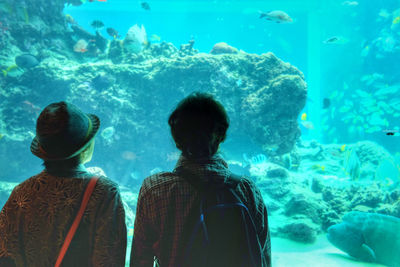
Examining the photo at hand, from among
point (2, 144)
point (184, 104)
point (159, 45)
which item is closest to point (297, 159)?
point (159, 45)

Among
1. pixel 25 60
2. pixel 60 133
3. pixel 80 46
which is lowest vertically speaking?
pixel 60 133

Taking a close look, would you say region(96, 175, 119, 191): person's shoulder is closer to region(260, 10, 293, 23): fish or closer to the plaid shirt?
the plaid shirt

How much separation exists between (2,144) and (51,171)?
9.87m

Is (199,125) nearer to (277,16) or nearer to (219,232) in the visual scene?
(219,232)

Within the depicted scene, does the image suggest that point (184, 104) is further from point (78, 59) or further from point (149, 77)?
point (78, 59)

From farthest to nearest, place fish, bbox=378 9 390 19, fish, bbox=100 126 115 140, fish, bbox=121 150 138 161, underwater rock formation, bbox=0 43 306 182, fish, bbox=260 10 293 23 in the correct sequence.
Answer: fish, bbox=378 9 390 19 < fish, bbox=121 150 138 161 < underwater rock formation, bbox=0 43 306 182 < fish, bbox=100 126 115 140 < fish, bbox=260 10 293 23

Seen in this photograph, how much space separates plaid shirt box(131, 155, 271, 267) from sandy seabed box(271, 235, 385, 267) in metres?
3.45

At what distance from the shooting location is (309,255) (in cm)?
421

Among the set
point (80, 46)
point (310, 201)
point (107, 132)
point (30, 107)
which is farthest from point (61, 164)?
point (80, 46)

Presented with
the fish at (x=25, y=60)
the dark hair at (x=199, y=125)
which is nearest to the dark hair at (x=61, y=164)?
the dark hair at (x=199, y=125)

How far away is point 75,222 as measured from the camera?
1172 millimetres

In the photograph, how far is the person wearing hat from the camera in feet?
3.88

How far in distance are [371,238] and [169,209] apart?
4.30m

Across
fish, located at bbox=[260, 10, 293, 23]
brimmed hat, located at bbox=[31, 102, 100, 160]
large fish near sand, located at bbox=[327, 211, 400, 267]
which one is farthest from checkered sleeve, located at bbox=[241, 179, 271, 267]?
fish, located at bbox=[260, 10, 293, 23]
